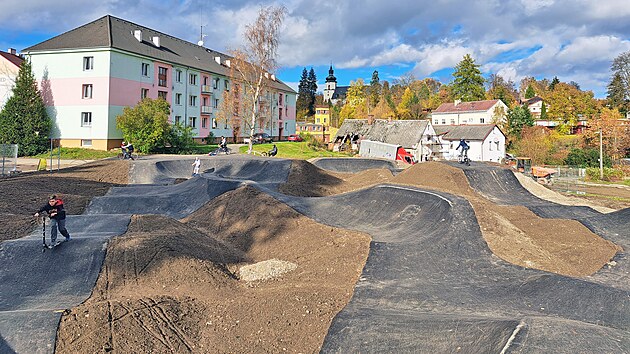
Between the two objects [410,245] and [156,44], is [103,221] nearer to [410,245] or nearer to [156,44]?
[410,245]

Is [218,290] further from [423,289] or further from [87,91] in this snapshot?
[87,91]

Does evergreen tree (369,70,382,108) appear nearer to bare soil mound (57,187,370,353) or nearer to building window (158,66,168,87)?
building window (158,66,168,87)

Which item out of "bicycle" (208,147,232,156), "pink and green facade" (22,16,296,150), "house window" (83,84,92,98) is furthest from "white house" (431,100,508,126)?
"house window" (83,84,92,98)

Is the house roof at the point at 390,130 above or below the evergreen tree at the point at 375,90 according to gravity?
below

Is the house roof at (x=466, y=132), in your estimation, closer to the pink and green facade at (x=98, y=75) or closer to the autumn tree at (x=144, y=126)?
the pink and green facade at (x=98, y=75)

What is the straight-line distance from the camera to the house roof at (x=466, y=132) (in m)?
50.1

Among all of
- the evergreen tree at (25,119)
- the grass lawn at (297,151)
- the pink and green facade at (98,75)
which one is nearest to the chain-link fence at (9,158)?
the pink and green facade at (98,75)

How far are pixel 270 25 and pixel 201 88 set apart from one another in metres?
14.0

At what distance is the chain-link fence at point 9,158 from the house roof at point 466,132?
42623 mm

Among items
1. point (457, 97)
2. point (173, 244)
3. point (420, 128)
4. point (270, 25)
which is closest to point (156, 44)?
point (270, 25)

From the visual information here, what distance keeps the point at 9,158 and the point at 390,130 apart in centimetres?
3766

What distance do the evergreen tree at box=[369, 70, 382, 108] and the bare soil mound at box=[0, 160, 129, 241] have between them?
66236mm

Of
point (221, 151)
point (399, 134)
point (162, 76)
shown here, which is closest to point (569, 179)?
point (399, 134)

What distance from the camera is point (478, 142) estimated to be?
5000cm
